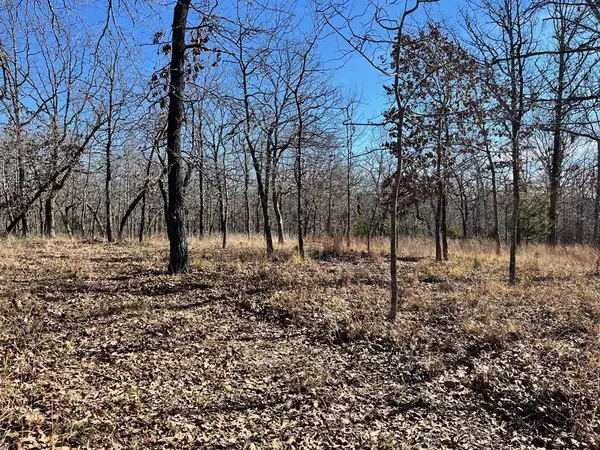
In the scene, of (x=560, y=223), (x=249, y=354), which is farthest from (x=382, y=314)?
(x=560, y=223)

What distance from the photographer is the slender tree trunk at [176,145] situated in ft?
27.1

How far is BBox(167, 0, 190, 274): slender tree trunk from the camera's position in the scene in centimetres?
825

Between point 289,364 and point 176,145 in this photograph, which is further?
point 176,145

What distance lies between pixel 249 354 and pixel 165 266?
5685 millimetres

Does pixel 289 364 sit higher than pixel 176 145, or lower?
lower

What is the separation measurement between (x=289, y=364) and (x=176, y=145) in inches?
229

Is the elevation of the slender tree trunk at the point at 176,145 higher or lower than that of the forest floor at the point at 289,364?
higher

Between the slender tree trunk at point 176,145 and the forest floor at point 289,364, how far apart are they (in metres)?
0.76

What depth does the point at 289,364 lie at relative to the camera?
14.8 ft

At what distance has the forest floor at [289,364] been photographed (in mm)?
3143

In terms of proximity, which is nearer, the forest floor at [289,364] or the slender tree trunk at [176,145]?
the forest floor at [289,364]

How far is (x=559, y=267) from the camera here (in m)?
11.0

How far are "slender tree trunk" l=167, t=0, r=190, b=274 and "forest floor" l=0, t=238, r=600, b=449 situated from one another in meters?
0.76

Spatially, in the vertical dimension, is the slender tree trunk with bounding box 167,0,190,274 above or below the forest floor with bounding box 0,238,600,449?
above
